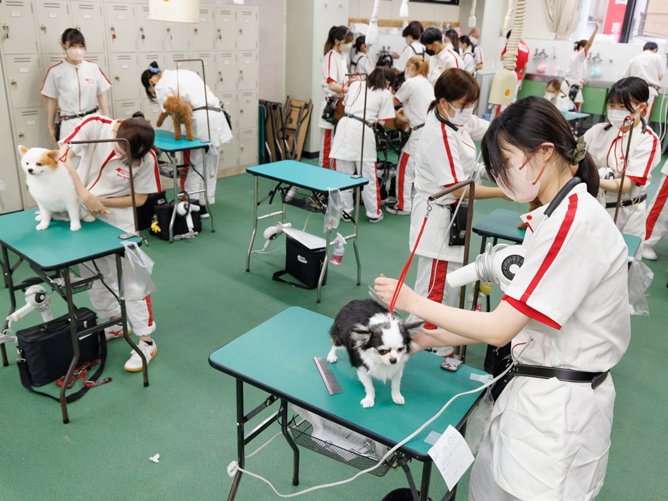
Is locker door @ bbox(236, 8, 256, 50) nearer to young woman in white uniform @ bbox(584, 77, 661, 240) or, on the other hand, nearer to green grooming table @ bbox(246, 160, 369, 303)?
green grooming table @ bbox(246, 160, 369, 303)

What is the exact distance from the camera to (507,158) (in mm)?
1281

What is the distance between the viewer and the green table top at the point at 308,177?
149 inches

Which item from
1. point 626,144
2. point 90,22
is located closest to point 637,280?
point 626,144

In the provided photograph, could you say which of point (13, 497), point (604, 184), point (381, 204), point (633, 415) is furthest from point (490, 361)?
point (381, 204)

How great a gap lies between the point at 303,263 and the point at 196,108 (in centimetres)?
217

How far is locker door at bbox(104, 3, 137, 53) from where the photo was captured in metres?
5.27

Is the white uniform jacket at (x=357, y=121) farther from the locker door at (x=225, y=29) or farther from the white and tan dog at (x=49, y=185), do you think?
the white and tan dog at (x=49, y=185)

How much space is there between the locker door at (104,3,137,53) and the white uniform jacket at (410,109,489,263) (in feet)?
13.0

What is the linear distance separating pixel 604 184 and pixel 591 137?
0.48m

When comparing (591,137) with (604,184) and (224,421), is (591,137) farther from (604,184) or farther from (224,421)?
(224,421)

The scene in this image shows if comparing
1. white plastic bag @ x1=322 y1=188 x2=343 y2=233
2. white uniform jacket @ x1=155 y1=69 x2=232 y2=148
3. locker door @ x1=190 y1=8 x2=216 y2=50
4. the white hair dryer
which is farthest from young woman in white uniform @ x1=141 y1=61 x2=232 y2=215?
the white hair dryer

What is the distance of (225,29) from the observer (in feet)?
20.5

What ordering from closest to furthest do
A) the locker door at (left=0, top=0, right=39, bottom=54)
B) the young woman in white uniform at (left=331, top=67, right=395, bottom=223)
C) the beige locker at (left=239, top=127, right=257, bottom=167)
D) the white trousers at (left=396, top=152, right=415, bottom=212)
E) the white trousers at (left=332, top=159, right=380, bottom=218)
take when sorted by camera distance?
the locker door at (left=0, top=0, right=39, bottom=54)
the young woman in white uniform at (left=331, top=67, right=395, bottom=223)
the white trousers at (left=332, top=159, right=380, bottom=218)
the white trousers at (left=396, top=152, right=415, bottom=212)
the beige locker at (left=239, top=127, right=257, bottom=167)

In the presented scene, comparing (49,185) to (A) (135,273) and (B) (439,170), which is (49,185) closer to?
(A) (135,273)
